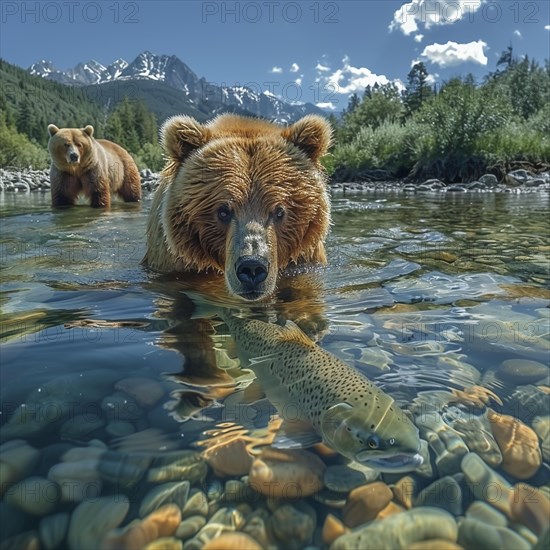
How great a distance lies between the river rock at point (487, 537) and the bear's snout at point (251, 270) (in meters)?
2.30

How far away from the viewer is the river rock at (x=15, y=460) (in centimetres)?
186

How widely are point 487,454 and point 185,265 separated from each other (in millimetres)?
3700

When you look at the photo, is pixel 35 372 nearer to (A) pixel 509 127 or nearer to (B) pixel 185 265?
(B) pixel 185 265

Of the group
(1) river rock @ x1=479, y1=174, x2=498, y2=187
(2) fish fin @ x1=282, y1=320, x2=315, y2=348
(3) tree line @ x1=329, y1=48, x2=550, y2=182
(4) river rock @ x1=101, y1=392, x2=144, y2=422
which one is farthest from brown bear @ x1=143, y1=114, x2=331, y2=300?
(1) river rock @ x1=479, y1=174, x2=498, y2=187

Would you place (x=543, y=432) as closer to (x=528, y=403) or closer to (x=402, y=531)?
(x=528, y=403)

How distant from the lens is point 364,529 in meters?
1.71

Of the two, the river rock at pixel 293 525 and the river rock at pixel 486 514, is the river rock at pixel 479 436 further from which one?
the river rock at pixel 293 525

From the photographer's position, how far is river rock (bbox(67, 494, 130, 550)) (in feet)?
5.41

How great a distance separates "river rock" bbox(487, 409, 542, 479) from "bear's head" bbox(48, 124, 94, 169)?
1443 centimetres

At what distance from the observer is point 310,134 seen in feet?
16.1

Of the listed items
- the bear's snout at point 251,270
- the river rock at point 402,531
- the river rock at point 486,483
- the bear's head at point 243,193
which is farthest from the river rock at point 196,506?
the bear's head at point 243,193

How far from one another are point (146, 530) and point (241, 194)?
307 centimetres

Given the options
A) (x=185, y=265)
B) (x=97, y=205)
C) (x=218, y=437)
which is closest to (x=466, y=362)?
(x=218, y=437)

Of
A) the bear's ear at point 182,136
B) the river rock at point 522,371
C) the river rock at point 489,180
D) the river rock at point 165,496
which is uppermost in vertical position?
the river rock at point 489,180
